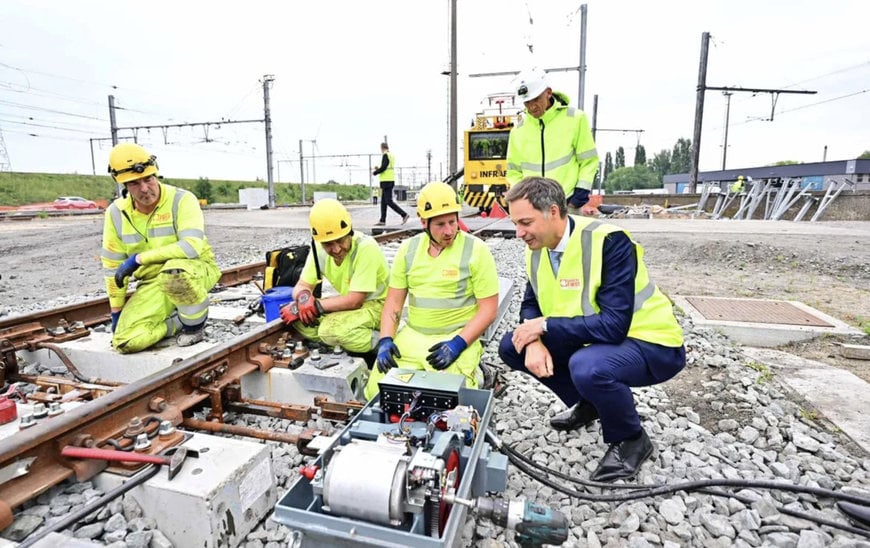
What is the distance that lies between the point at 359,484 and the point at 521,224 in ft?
4.62

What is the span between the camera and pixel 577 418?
2.95m

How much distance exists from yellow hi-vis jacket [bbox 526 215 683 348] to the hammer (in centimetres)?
187

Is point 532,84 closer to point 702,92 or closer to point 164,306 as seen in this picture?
point 164,306

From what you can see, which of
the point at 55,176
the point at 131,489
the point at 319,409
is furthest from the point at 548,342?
the point at 55,176

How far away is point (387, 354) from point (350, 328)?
60cm

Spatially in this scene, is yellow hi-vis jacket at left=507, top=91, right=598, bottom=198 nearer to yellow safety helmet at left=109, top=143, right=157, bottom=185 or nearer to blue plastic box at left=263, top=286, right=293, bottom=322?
blue plastic box at left=263, top=286, right=293, bottom=322

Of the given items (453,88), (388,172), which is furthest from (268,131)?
(388,172)

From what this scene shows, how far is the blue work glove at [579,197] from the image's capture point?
15.6 feet

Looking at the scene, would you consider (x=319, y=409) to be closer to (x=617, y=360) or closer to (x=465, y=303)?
(x=465, y=303)

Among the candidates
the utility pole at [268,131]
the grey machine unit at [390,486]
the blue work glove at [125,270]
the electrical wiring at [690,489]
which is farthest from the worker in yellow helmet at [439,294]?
the utility pole at [268,131]

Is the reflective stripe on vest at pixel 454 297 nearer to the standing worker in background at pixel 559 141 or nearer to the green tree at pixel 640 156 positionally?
the standing worker in background at pixel 559 141

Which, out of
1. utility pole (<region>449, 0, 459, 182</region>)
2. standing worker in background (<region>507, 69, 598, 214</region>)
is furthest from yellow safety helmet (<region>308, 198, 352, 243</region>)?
utility pole (<region>449, 0, 459, 182</region>)

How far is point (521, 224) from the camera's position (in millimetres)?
2480

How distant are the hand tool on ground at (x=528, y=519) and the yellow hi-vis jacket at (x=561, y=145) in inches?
131
